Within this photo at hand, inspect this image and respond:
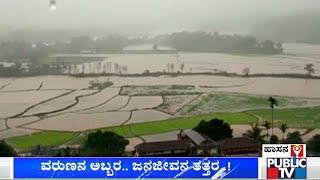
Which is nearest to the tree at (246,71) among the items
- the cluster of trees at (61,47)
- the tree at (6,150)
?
the cluster of trees at (61,47)

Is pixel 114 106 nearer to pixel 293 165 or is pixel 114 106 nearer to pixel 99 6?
pixel 99 6

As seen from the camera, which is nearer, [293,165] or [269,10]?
[293,165]

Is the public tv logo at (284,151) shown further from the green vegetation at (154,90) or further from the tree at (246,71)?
the green vegetation at (154,90)

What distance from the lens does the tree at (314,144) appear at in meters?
4.11

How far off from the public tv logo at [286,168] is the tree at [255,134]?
472mm

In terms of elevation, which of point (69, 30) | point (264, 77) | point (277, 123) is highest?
point (69, 30)

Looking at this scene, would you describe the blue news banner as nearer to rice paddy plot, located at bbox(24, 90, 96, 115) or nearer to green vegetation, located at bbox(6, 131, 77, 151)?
green vegetation, located at bbox(6, 131, 77, 151)

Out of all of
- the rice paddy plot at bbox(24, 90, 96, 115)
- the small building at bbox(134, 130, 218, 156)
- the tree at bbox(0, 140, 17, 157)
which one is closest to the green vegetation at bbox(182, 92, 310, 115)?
the small building at bbox(134, 130, 218, 156)

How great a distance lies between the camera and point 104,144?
4117 millimetres

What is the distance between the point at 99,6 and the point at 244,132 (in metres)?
1.71

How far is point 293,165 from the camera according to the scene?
370 centimetres

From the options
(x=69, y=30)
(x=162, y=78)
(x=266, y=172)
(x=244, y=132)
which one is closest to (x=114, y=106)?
(x=162, y=78)

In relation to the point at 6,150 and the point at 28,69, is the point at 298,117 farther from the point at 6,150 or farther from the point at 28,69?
the point at 6,150

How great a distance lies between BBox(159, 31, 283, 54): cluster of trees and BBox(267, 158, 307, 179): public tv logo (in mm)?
1049
